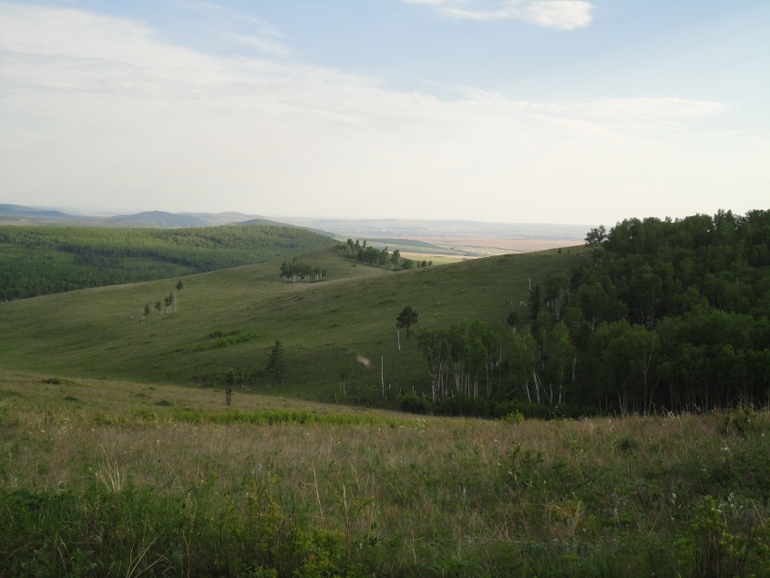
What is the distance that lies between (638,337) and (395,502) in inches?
2070

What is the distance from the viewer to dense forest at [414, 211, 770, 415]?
4969 centimetres

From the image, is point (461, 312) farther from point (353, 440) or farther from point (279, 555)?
point (279, 555)

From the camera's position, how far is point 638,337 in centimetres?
5359

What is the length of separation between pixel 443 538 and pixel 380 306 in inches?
3757

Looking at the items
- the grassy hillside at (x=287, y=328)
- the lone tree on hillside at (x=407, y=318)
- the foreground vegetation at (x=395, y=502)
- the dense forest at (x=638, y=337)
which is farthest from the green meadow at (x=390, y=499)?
the lone tree on hillside at (x=407, y=318)

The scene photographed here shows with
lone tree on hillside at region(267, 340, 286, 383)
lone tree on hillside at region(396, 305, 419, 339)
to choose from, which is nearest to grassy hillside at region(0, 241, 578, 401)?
lone tree on hillside at region(267, 340, 286, 383)

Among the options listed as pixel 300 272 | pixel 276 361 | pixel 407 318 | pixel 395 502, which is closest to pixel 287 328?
pixel 276 361

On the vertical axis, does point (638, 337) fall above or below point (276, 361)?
above

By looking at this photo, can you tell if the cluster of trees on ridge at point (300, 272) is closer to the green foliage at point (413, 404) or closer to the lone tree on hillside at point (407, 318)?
the lone tree on hillside at point (407, 318)

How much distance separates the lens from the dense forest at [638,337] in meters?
49.7

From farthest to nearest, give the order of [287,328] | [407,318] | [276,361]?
[287,328]
[407,318]
[276,361]

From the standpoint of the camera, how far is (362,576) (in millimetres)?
4629

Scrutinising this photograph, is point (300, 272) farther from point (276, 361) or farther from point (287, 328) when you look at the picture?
point (276, 361)

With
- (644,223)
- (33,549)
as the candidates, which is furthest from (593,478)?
(644,223)
